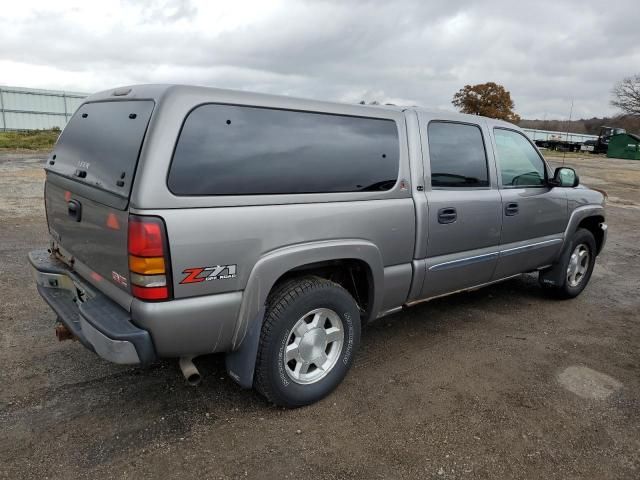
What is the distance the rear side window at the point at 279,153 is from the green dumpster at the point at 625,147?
119 ft

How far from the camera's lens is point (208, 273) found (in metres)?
2.49

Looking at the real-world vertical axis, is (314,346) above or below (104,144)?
below

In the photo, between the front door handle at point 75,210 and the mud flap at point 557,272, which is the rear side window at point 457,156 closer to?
the mud flap at point 557,272

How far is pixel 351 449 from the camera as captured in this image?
2.70 m

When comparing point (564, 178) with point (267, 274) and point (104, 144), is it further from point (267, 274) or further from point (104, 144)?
point (104, 144)

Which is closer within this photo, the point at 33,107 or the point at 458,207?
the point at 458,207

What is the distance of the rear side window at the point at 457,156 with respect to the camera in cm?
364

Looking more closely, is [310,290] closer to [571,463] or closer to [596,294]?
[571,463]

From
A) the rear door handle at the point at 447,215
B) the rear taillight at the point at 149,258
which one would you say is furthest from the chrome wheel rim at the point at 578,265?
the rear taillight at the point at 149,258

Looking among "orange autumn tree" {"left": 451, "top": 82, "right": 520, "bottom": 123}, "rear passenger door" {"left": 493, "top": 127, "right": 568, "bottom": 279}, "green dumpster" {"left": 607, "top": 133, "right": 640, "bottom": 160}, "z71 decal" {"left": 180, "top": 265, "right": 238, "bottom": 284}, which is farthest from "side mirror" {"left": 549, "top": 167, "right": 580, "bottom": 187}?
"orange autumn tree" {"left": 451, "top": 82, "right": 520, "bottom": 123}

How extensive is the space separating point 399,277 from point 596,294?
133 inches

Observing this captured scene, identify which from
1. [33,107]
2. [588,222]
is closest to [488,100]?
[33,107]

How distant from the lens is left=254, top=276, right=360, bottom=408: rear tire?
2820 mm

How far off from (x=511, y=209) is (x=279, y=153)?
2332 mm
